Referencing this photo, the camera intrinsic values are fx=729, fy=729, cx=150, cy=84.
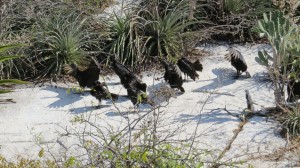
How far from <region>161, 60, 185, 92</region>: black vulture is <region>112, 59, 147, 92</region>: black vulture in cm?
35

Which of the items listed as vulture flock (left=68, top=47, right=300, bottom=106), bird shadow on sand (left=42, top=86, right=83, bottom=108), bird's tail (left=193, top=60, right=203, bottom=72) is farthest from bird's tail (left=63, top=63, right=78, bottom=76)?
bird's tail (left=193, top=60, right=203, bottom=72)

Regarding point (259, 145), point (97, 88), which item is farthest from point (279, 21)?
point (97, 88)

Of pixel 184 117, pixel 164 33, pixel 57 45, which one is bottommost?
pixel 184 117

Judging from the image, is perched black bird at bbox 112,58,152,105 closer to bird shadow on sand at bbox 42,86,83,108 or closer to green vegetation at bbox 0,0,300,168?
bird shadow on sand at bbox 42,86,83,108

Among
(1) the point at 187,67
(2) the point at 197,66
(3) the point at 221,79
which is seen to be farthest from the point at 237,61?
(1) the point at 187,67

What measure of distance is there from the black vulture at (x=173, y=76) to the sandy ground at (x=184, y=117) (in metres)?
0.13

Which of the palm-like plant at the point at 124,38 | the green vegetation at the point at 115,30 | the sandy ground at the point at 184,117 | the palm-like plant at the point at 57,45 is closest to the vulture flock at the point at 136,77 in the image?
the sandy ground at the point at 184,117

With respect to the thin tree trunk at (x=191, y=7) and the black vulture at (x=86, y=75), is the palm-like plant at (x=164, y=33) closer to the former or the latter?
the thin tree trunk at (x=191, y=7)

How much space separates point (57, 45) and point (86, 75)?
106cm

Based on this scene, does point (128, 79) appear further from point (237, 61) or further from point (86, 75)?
point (237, 61)

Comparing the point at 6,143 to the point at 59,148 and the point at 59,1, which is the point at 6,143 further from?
the point at 59,1

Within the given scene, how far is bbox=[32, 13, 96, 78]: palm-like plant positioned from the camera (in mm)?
8906

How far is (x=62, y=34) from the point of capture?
896 centimetres

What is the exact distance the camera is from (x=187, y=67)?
832cm
